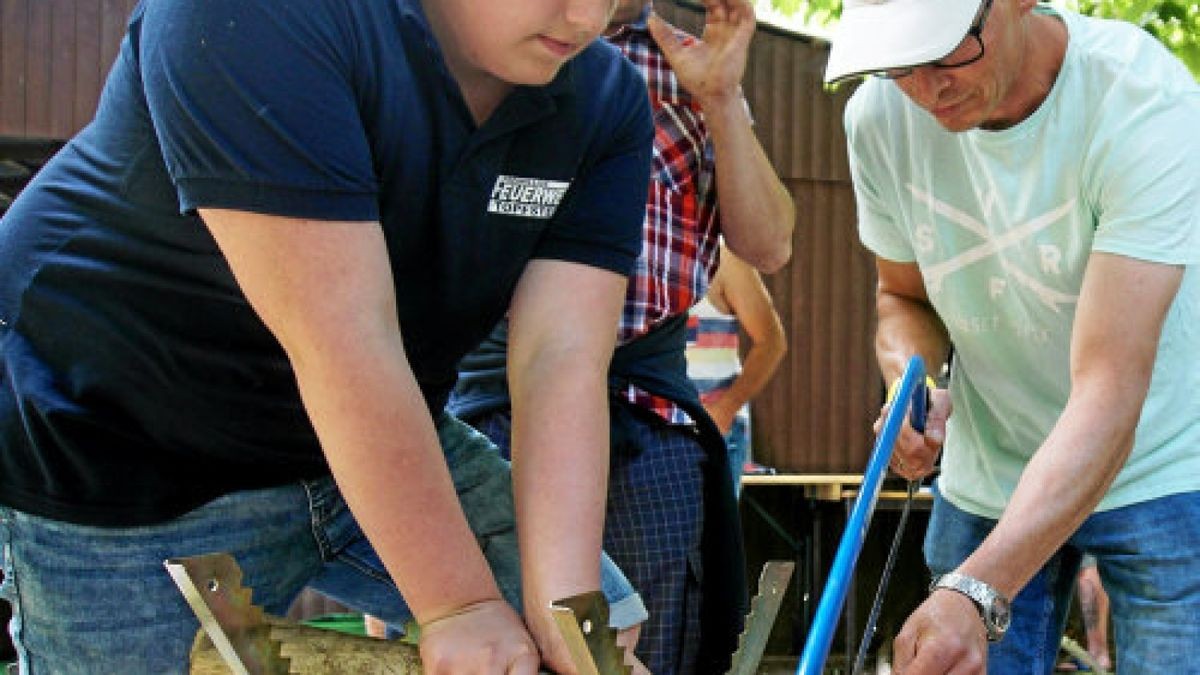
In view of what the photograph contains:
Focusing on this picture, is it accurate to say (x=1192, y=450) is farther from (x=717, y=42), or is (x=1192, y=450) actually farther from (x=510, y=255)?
(x=510, y=255)

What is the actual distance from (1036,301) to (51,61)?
6521mm

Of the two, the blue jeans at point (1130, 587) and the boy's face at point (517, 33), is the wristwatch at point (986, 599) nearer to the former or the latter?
the blue jeans at point (1130, 587)

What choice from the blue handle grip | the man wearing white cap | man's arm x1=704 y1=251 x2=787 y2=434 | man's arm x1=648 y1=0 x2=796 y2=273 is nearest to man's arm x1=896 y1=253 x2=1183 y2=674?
the man wearing white cap

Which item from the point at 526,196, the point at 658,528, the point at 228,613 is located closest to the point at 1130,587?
the point at 658,528

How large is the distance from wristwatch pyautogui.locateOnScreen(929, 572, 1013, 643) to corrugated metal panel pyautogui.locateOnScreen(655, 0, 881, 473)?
275 inches

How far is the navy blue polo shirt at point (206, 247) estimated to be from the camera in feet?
5.78

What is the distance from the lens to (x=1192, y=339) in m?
3.12

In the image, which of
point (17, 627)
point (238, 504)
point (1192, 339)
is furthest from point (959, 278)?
point (17, 627)

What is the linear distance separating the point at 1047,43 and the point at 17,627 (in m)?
2.11

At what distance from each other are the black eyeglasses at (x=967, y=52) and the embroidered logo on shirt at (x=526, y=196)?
1.01 m

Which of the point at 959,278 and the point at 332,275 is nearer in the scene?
the point at 332,275

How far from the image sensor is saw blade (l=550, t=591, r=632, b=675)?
1405 mm

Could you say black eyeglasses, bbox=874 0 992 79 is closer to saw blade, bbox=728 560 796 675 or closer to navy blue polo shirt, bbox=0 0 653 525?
navy blue polo shirt, bbox=0 0 653 525

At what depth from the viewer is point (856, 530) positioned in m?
2.28
